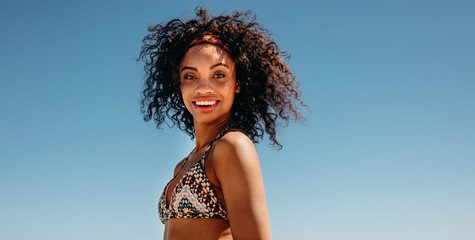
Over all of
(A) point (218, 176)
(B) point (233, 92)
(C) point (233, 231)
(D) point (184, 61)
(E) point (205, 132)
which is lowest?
(C) point (233, 231)

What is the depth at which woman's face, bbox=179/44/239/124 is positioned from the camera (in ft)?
11.9

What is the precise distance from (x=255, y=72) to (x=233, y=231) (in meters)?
1.60

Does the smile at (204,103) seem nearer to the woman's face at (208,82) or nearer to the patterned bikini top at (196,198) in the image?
the woman's face at (208,82)

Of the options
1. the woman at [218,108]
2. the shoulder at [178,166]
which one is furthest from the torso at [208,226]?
the shoulder at [178,166]

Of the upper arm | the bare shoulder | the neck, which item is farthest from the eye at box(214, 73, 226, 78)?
the upper arm

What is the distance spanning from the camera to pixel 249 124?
415 cm

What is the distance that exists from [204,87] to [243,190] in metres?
1.02

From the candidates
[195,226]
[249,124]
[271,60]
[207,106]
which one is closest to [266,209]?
[195,226]

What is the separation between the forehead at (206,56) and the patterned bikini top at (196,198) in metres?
0.80

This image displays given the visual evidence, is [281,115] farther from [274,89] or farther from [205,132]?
[205,132]

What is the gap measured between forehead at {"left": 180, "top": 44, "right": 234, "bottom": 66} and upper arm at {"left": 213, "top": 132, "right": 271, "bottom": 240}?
847mm

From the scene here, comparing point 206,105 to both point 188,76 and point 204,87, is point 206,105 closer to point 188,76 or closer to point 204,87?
point 204,87

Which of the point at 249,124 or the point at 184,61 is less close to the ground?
the point at 184,61

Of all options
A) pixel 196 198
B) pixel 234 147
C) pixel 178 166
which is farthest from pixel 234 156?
pixel 178 166
